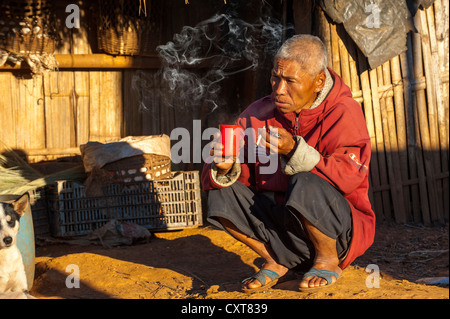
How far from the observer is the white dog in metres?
2.99

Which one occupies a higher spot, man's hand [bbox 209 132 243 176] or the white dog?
man's hand [bbox 209 132 243 176]

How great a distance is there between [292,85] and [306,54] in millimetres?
185

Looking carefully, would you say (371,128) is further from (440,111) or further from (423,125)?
(440,111)

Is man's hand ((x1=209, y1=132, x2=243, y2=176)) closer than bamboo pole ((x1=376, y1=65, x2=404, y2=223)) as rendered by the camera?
Yes

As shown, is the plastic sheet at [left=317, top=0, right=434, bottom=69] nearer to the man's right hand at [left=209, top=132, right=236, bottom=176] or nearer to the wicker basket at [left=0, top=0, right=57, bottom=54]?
the man's right hand at [left=209, top=132, right=236, bottom=176]

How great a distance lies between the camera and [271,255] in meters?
3.42

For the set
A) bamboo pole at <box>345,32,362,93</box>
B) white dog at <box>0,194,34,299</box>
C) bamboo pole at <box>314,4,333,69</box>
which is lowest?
white dog at <box>0,194,34,299</box>

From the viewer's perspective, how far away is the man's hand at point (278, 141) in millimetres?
2958

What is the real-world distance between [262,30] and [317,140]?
10.8 feet

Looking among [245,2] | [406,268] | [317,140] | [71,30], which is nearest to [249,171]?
[317,140]

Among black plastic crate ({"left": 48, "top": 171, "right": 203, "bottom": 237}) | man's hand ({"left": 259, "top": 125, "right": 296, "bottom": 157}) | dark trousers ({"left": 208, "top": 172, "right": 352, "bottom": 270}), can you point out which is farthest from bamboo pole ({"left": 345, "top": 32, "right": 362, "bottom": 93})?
man's hand ({"left": 259, "top": 125, "right": 296, "bottom": 157})

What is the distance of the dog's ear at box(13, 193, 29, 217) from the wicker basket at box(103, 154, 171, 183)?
2080mm

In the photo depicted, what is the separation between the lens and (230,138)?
308 centimetres

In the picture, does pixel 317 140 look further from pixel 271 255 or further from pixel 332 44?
pixel 332 44
